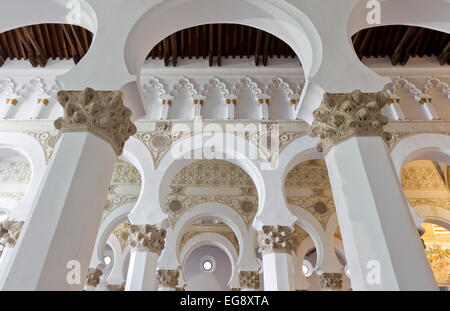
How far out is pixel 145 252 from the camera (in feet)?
14.8

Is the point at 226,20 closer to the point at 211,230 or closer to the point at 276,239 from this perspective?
the point at 276,239

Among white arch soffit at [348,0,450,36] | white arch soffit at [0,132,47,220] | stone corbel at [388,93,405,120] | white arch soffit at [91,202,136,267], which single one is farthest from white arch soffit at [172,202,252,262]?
white arch soffit at [348,0,450,36]

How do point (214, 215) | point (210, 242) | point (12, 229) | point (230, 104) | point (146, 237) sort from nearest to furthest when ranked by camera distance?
point (146, 237) → point (12, 229) → point (230, 104) → point (214, 215) → point (210, 242)

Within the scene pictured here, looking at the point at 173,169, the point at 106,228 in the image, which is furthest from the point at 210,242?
the point at 173,169

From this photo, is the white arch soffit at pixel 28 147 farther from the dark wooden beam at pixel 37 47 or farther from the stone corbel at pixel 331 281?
the stone corbel at pixel 331 281

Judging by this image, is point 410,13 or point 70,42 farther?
point 70,42

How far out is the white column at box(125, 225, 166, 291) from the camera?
173 inches

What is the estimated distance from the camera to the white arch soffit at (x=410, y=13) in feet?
10.4

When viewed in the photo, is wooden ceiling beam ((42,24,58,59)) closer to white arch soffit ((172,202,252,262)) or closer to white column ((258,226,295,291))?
white arch soffit ((172,202,252,262))

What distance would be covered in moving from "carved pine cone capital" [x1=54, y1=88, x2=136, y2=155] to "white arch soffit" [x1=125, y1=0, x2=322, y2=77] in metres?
0.43

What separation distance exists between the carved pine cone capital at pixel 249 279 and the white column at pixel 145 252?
2.33m

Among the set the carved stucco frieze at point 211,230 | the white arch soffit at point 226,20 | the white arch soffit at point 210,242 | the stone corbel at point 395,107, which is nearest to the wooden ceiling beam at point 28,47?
the white arch soffit at point 226,20

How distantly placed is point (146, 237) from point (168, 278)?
226 centimetres
